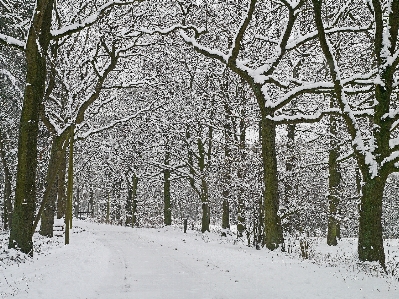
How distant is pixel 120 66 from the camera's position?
63.8 feet

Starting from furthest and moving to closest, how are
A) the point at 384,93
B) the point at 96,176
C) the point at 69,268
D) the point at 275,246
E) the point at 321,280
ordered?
the point at 96,176
the point at 275,246
the point at 384,93
the point at 69,268
the point at 321,280

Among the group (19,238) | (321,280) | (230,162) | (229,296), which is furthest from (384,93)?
(19,238)

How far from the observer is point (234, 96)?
18438 millimetres

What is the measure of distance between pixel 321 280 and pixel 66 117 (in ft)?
45.9

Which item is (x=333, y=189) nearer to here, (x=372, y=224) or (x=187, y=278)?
(x=372, y=224)

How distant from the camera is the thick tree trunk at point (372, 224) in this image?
30.0 ft

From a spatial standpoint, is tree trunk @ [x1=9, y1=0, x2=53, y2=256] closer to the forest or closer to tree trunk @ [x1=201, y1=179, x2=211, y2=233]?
the forest

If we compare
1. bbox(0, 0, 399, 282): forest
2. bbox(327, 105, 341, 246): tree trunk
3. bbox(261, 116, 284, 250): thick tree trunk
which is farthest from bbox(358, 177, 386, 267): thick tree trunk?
bbox(327, 105, 341, 246): tree trunk

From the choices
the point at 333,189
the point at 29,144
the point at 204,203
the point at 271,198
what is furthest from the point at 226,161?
the point at 29,144

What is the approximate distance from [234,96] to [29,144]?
11.0 m

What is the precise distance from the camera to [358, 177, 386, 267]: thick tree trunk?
916cm

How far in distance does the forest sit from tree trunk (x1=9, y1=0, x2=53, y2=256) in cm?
3

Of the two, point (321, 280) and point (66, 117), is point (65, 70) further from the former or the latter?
point (321, 280)

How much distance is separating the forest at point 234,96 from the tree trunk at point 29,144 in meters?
0.03
